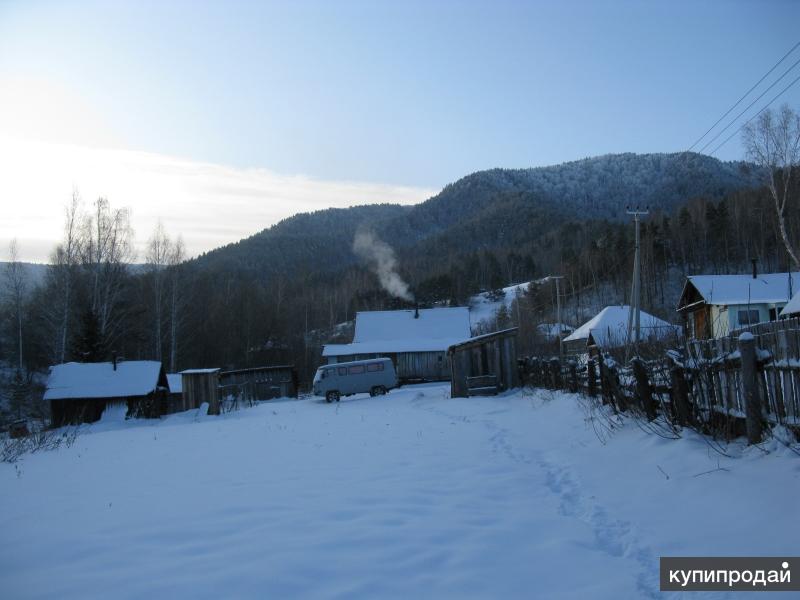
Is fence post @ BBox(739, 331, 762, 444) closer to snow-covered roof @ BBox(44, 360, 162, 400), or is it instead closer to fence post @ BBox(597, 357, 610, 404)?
fence post @ BBox(597, 357, 610, 404)

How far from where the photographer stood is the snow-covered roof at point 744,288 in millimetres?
34938

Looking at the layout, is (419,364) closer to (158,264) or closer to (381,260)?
(158,264)

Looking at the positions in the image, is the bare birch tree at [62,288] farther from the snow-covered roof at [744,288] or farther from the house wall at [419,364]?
the snow-covered roof at [744,288]

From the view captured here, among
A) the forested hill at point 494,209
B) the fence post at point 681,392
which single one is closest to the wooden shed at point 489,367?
the fence post at point 681,392

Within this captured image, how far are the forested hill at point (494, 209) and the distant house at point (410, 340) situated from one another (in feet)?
212

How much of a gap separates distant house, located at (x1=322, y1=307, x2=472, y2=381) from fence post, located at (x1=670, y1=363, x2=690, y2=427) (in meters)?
31.3

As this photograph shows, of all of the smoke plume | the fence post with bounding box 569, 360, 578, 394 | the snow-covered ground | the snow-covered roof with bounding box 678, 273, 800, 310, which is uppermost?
the smoke plume

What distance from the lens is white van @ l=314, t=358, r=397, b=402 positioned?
30797 millimetres

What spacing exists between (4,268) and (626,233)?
78764 mm

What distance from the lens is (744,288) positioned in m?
36.3

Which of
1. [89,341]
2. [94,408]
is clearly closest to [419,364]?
[94,408]

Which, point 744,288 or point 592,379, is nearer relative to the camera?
point 592,379

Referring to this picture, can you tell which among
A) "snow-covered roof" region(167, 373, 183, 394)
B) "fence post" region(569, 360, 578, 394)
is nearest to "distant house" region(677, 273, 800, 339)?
"fence post" region(569, 360, 578, 394)

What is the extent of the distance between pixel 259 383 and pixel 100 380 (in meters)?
9.33
